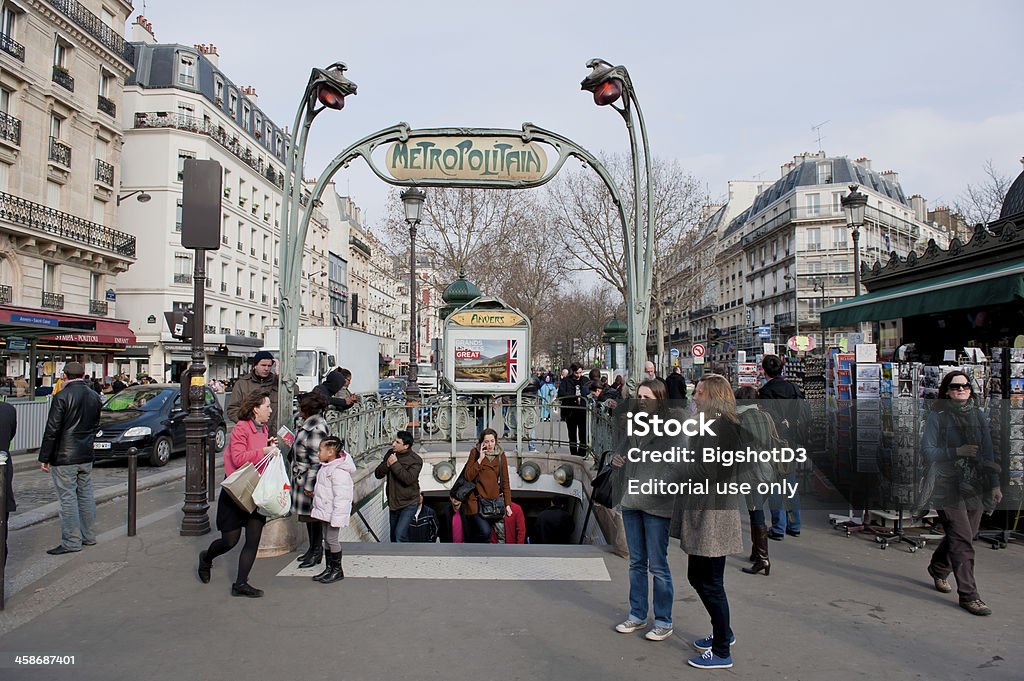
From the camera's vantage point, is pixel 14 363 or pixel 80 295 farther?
pixel 80 295

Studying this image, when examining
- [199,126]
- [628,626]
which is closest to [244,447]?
[628,626]

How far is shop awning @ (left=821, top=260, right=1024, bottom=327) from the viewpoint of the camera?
7.25 m

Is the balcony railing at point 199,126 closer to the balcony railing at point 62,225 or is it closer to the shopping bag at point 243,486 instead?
the balcony railing at point 62,225

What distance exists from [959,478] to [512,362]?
6604 mm

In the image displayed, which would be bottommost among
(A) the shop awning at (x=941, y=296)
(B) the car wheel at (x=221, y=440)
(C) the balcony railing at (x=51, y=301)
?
(B) the car wheel at (x=221, y=440)

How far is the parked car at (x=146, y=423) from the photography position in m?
12.8

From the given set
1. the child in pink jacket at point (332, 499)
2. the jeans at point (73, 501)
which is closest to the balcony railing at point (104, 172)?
the jeans at point (73, 501)

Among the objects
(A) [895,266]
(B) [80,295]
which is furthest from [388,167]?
(B) [80,295]

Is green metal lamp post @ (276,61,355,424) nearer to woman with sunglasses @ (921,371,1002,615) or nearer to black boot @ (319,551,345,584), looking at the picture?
black boot @ (319,551,345,584)

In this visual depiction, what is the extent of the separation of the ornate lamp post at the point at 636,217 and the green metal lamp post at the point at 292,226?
2497mm

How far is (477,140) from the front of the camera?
6.68 meters

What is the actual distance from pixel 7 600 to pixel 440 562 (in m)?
3.35

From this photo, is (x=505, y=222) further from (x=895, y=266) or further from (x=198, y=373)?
(x=198, y=373)

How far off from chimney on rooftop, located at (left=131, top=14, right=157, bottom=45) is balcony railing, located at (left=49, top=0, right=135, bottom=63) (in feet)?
32.4
